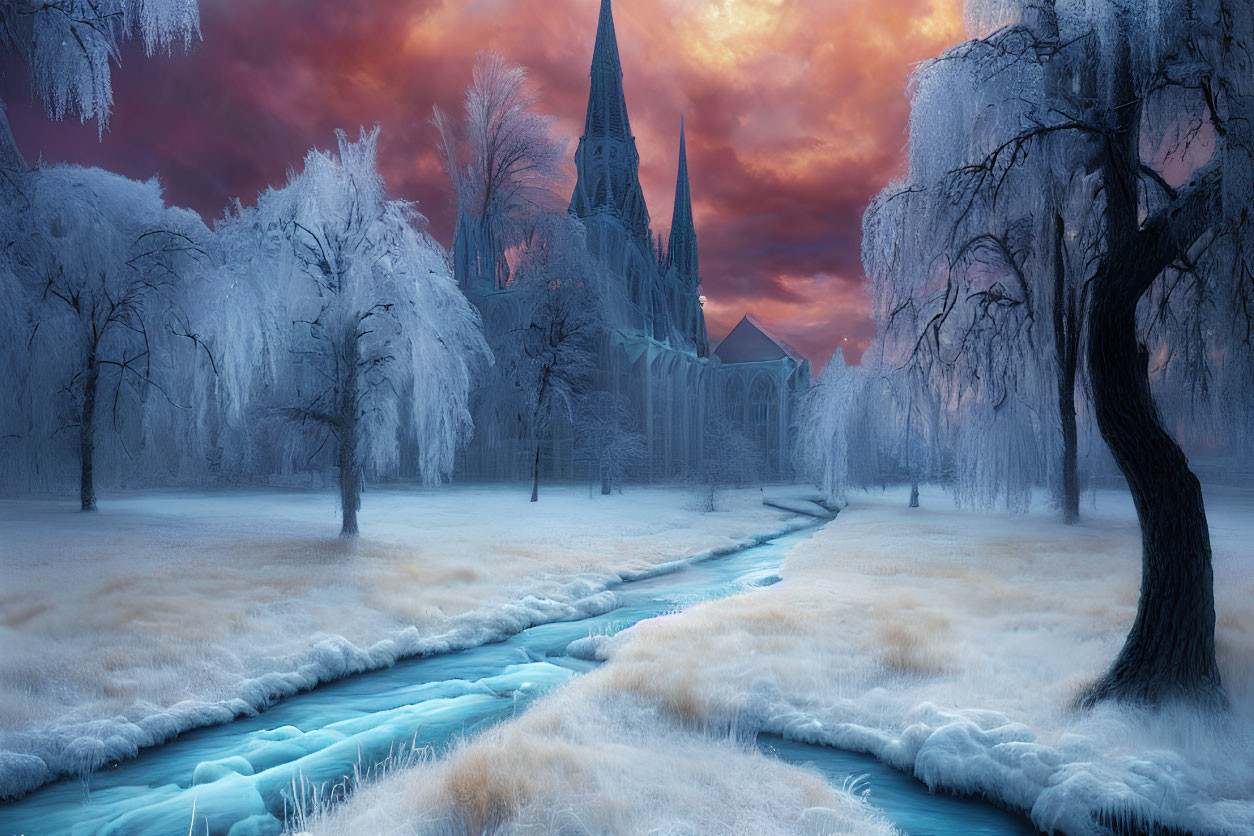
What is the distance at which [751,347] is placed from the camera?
53781 mm

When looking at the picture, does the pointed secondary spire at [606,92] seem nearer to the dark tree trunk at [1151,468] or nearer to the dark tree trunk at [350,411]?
the dark tree trunk at [350,411]

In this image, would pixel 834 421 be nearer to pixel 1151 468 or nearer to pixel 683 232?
pixel 1151 468

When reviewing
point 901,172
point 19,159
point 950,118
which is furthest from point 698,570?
point 19,159

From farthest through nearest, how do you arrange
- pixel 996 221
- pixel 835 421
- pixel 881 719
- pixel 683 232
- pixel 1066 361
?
pixel 683 232 < pixel 835 421 < pixel 1066 361 < pixel 996 221 < pixel 881 719

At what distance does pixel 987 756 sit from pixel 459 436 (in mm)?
9843

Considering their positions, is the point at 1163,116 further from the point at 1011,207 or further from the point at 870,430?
the point at 870,430

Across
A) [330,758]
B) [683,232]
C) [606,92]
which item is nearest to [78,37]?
[330,758]

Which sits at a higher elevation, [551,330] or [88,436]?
[551,330]

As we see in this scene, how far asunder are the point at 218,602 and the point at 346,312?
489 centimetres

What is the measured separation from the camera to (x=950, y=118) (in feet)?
18.7

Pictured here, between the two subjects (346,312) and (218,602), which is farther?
(346,312)

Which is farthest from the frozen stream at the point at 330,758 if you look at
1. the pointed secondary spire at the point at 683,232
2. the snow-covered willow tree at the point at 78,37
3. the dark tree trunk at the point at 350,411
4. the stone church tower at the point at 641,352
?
the pointed secondary spire at the point at 683,232

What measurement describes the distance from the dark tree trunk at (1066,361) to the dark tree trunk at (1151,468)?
331 centimetres

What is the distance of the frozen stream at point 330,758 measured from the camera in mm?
3752
